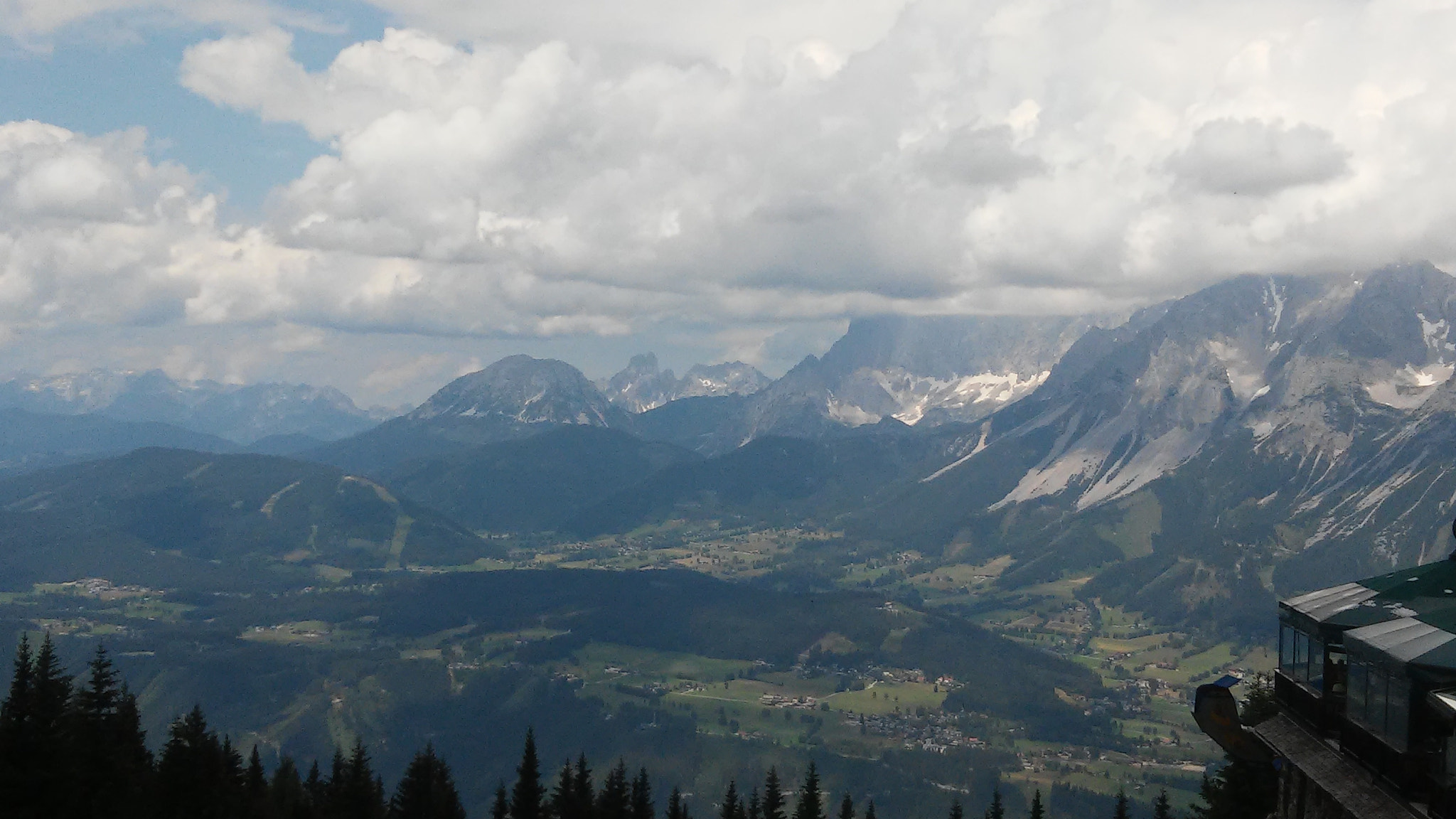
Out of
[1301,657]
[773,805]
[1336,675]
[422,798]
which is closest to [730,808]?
[773,805]

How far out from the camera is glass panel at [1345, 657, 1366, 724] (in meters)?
16.3

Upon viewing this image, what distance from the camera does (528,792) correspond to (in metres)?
104

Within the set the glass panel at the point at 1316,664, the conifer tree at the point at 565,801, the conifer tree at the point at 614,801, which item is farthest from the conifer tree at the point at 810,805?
the glass panel at the point at 1316,664

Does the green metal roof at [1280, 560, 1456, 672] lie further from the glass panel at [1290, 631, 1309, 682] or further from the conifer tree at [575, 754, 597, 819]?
the conifer tree at [575, 754, 597, 819]

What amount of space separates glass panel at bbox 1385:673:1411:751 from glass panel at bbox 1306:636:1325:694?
10.8 ft

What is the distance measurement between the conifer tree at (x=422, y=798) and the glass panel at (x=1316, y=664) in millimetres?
90296

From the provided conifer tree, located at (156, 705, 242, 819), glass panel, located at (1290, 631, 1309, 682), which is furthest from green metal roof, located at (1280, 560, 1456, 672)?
conifer tree, located at (156, 705, 242, 819)

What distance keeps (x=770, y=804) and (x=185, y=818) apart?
53626 mm

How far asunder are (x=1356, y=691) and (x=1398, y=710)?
59.9 inches

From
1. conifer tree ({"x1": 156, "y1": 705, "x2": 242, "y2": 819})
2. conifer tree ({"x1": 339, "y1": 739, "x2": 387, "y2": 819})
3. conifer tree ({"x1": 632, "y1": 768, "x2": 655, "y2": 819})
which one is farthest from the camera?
conifer tree ({"x1": 632, "y1": 768, "x2": 655, "y2": 819})

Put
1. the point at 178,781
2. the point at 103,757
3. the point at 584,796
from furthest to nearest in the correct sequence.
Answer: the point at 584,796, the point at 178,781, the point at 103,757

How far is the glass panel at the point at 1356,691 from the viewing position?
53.5ft

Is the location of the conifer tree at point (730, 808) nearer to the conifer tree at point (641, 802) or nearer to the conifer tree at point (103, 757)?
the conifer tree at point (641, 802)

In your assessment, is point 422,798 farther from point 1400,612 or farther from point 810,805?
point 1400,612
